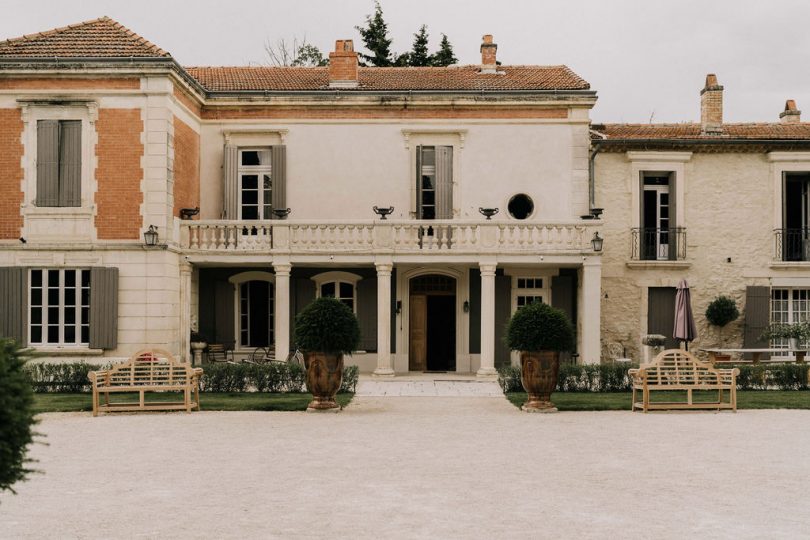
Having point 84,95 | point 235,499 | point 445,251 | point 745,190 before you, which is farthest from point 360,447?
point 745,190

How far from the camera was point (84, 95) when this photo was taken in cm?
2084

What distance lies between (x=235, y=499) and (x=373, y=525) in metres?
1.61

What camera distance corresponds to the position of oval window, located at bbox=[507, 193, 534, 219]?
24078 millimetres

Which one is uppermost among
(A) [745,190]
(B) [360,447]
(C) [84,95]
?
(C) [84,95]

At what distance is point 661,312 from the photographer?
24531 mm

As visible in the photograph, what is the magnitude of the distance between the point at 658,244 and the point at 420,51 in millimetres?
20937

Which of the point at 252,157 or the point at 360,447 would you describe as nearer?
the point at 360,447

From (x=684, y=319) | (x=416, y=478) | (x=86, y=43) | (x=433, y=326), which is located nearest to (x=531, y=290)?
(x=433, y=326)

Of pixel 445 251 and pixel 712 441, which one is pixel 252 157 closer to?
pixel 445 251

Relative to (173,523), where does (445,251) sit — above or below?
above

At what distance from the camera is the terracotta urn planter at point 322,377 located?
15516 millimetres

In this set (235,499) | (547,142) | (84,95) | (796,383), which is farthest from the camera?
(547,142)

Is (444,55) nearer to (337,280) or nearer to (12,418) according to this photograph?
(337,280)

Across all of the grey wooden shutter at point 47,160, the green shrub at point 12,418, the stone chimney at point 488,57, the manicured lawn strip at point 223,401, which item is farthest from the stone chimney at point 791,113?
the green shrub at point 12,418
